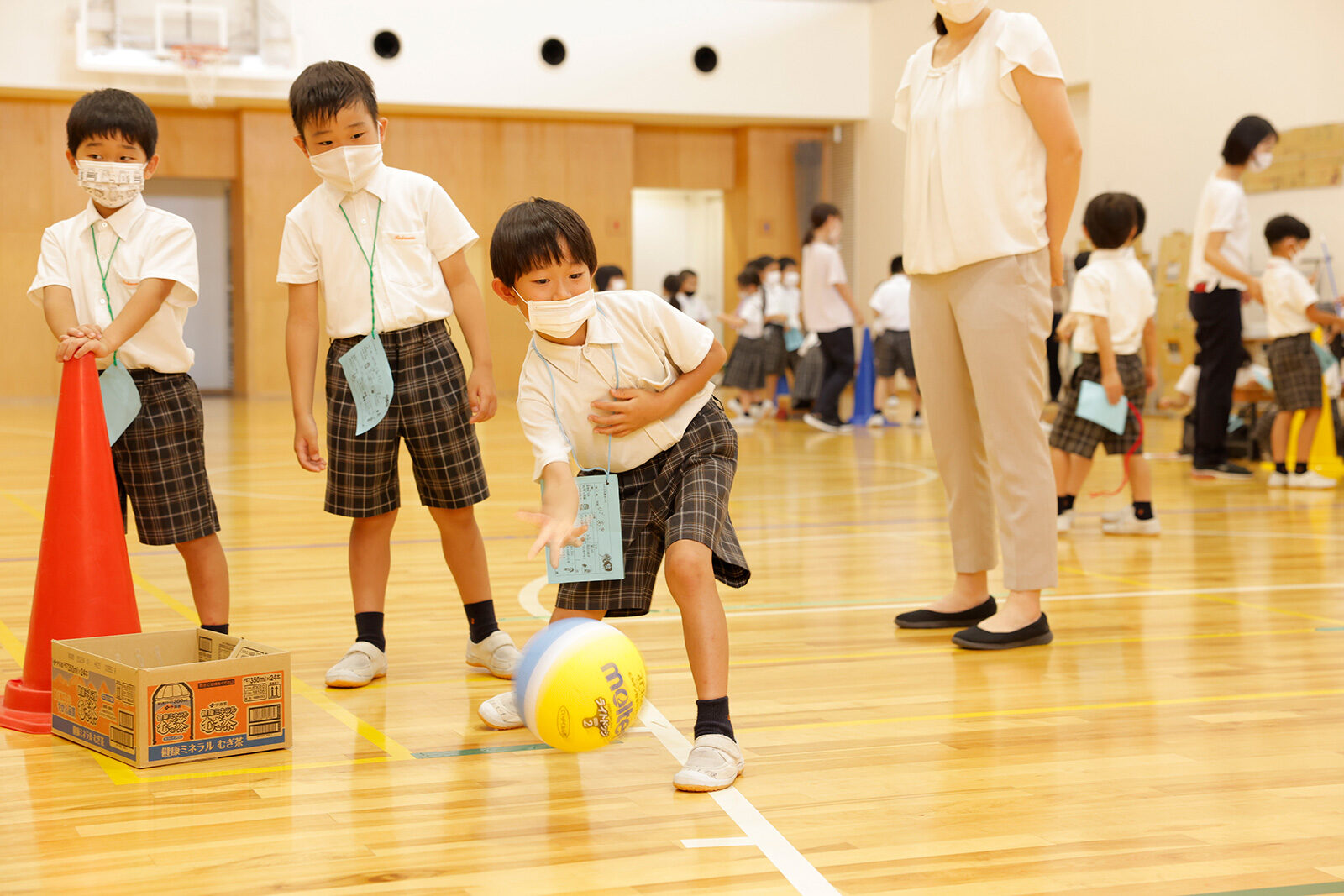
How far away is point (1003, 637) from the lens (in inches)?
139

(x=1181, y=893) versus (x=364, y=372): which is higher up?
(x=364, y=372)

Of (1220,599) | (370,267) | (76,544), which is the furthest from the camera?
(1220,599)

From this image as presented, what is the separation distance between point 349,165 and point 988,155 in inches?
63.0

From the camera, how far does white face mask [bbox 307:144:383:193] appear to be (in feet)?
10.1

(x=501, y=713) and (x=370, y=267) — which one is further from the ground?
(x=370, y=267)

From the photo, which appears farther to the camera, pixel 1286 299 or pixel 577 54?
pixel 577 54

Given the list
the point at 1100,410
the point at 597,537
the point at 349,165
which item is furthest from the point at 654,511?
the point at 1100,410

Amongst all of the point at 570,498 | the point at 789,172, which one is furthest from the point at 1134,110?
the point at 570,498

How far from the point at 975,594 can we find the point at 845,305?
763cm

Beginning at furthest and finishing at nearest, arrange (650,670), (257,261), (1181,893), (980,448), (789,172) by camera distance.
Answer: (789,172)
(257,261)
(980,448)
(650,670)
(1181,893)

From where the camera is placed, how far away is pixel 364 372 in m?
3.11

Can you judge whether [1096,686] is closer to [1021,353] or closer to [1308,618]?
[1021,353]

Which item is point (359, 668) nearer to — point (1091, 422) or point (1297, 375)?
point (1091, 422)

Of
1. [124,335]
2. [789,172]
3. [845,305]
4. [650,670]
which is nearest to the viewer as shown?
[124,335]
